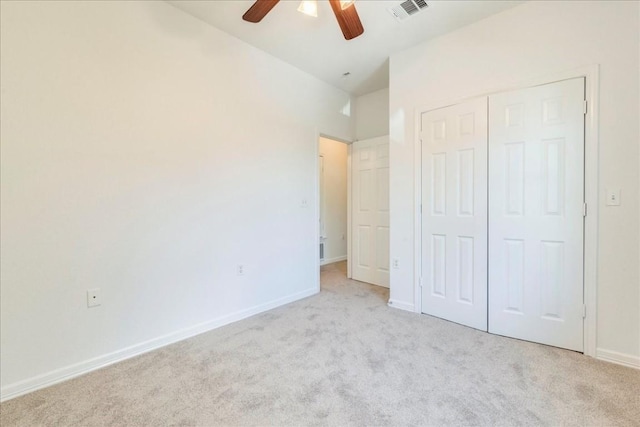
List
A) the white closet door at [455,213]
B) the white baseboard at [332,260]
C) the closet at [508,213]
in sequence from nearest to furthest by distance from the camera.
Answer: the closet at [508,213]
the white closet door at [455,213]
the white baseboard at [332,260]

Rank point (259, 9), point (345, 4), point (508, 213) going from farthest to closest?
point (508, 213) < point (259, 9) < point (345, 4)

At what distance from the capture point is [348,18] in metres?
1.68

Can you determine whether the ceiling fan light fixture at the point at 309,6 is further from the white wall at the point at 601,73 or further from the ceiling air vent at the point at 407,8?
→ the white wall at the point at 601,73

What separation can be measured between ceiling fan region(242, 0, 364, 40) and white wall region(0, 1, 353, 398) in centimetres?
90

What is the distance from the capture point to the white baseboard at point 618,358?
1.82 m

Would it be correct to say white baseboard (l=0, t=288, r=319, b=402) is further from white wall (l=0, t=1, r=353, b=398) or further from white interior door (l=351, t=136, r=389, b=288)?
white interior door (l=351, t=136, r=389, b=288)

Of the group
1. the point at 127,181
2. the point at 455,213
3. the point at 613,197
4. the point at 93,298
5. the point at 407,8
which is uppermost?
the point at 407,8

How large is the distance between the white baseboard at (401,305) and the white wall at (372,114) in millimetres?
2172

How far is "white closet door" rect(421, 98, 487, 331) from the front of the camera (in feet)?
7.89

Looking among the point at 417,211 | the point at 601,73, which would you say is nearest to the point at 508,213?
Answer: the point at 417,211

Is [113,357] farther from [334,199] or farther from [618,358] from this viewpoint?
[334,199]

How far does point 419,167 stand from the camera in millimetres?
2756

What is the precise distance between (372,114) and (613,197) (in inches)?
106

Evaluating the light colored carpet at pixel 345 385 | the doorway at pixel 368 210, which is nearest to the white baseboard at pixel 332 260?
the doorway at pixel 368 210
